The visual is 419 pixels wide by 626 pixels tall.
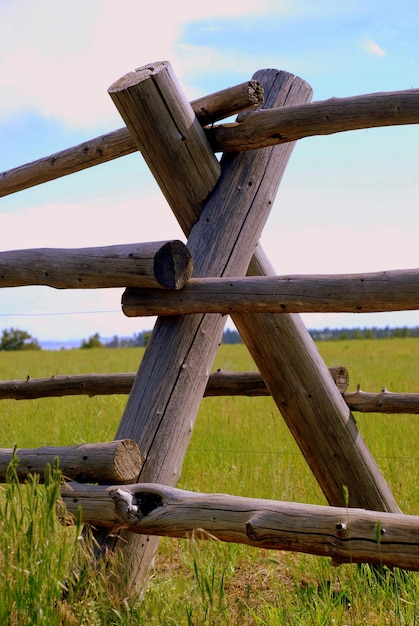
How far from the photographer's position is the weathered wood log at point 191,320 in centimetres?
306

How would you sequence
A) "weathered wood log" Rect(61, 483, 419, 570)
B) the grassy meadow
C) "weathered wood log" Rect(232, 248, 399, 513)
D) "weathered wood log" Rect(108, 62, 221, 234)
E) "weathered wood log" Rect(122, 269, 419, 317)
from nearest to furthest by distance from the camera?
the grassy meadow < "weathered wood log" Rect(61, 483, 419, 570) < "weathered wood log" Rect(122, 269, 419, 317) < "weathered wood log" Rect(108, 62, 221, 234) < "weathered wood log" Rect(232, 248, 399, 513)

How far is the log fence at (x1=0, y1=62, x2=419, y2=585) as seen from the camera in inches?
103

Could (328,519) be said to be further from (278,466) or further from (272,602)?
(278,466)

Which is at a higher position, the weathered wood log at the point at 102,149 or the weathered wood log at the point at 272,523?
the weathered wood log at the point at 102,149

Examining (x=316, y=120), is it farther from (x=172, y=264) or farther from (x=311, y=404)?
(x=311, y=404)

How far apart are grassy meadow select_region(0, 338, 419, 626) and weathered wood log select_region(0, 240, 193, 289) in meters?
0.89

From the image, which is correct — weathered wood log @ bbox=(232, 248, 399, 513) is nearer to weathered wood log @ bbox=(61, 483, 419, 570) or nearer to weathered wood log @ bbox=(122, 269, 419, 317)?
weathered wood log @ bbox=(122, 269, 419, 317)

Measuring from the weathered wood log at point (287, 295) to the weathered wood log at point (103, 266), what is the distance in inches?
3.5

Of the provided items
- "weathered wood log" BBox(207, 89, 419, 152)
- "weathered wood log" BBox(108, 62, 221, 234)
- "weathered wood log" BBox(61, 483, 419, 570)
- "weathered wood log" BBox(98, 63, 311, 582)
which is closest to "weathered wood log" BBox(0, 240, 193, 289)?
"weathered wood log" BBox(98, 63, 311, 582)

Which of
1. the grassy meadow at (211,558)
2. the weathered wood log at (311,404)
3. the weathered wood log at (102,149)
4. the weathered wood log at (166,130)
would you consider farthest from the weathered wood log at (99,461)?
the weathered wood log at (102,149)

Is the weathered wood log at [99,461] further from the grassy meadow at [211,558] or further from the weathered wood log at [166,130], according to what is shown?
the weathered wood log at [166,130]

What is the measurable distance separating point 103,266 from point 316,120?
1.09 metres

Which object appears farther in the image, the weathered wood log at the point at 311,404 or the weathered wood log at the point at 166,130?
the weathered wood log at the point at 311,404

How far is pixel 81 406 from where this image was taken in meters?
8.62
